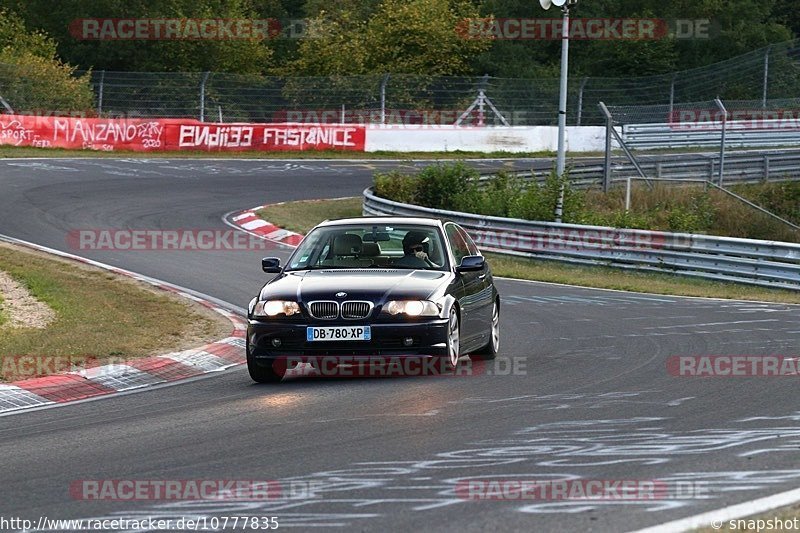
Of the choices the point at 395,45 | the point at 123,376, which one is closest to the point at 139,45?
the point at 395,45

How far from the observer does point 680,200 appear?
30125 millimetres

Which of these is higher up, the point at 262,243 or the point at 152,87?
the point at 152,87

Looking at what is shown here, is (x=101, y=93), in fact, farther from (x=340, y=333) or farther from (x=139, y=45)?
(x=340, y=333)

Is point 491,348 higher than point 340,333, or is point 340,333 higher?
point 340,333

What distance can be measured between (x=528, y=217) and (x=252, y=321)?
1498 centimetres

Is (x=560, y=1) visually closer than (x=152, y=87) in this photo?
Yes

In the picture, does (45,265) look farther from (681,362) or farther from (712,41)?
(712,41)

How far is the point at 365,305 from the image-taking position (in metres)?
11.0

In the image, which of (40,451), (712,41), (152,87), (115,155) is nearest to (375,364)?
(40,451)

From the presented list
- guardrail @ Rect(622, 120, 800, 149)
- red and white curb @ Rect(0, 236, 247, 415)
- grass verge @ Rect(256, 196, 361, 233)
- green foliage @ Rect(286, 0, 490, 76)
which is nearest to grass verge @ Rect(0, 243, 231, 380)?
red and white curb @ Rect(0, 236, 247, 415)

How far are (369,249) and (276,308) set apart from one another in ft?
4.31

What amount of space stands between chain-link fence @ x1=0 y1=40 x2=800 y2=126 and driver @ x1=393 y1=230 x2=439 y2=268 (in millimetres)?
28557

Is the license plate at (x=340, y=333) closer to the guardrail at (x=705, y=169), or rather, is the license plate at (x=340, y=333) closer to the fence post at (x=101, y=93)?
the guardrail at (x=705, y=169)

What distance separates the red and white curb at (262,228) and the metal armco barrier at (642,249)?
234 centimetres
